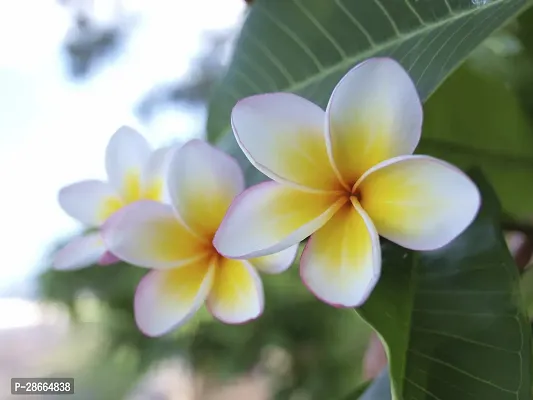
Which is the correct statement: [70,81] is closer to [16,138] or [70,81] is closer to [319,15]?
[16,138]

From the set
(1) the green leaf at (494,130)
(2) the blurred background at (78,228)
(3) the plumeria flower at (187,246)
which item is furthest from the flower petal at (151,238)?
(2) the blurred background at (78,228)

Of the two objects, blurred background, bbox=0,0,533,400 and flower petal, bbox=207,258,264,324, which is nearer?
flower petal, bbox=207,258,264,324

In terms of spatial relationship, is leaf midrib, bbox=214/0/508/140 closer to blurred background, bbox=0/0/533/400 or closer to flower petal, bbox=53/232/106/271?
flower petal, bbox=53/232/106/271

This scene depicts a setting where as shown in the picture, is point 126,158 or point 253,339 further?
point 253,339

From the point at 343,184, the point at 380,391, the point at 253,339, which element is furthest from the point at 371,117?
the point at 253,339

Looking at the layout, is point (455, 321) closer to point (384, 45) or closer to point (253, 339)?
point (384, 45)

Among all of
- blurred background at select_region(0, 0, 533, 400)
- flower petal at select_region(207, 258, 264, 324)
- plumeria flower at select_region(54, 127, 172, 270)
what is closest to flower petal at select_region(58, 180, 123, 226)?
plumeria flower at select_region(54, 127, 172, 270)

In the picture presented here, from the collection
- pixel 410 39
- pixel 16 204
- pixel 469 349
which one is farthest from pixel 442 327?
pixel 16 204

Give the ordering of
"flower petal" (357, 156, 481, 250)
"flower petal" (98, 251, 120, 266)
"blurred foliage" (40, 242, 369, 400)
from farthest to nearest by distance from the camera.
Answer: "blurred foliage" (40, 242, 369, 400)
"flower petal" (98, 251, 120, 266)
"flower petal" (357, 156, 481, 250)

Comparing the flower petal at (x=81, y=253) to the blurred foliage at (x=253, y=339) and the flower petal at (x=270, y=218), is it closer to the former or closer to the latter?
the flower petal at (x=270, y=218)
